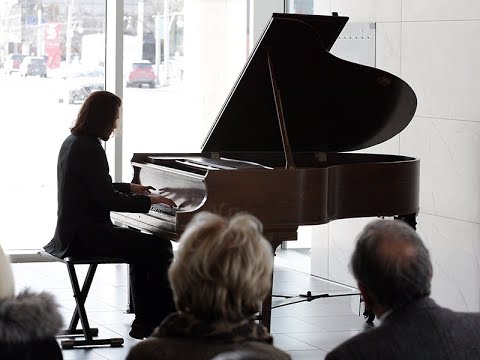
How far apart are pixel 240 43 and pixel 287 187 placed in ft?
13.1

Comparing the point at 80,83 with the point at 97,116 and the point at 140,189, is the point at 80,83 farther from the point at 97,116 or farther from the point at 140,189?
the point at 97,116

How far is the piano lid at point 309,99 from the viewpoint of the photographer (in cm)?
546

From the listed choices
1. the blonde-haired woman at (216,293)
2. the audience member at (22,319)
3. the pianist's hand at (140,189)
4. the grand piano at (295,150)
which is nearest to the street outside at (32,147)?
the grand piano at (295,150)

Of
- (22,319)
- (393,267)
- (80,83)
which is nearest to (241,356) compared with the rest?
(393,267)

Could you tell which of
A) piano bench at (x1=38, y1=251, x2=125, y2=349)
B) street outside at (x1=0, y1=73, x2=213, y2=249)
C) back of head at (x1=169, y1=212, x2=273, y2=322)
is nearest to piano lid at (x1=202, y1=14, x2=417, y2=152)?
piano bench at (x1=38, y1=251, x2=125, y2=349)

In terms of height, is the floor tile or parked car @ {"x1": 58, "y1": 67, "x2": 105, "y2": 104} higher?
parked car @ {"x1": 58, "y1": 67, "x2": 105, "y2": 104}

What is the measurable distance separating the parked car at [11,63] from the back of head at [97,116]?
312 centimetres

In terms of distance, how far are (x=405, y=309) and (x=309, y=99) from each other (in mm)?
3432

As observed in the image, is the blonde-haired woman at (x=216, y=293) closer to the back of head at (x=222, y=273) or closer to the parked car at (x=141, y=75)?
the back of head at (x=222, y=273)

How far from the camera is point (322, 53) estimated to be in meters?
5.58

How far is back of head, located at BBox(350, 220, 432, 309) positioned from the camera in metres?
2.57

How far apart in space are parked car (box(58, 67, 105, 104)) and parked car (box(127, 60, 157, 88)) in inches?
9.3

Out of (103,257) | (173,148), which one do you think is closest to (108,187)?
(103,257)

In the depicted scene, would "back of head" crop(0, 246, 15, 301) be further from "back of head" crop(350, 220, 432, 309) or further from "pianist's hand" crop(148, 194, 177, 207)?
"pianist's hand" crop(148, 194, 177, 207)
